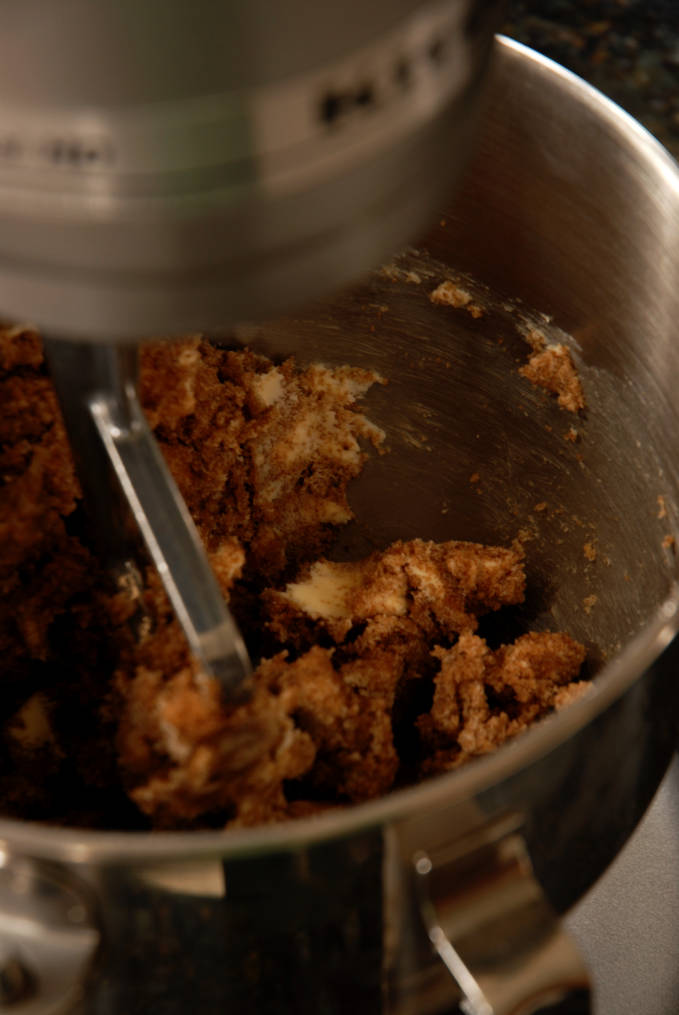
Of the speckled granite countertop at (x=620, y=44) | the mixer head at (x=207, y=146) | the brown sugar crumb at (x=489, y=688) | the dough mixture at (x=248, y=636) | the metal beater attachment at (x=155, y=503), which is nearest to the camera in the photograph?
the mixer head at (x=207, y=146)

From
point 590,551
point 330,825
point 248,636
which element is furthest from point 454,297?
point 330,825

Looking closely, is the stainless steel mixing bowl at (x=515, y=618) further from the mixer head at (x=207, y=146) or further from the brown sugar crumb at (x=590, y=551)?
the mixer head at (x=207, y=146)

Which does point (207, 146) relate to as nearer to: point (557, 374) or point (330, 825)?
point (330, 825)

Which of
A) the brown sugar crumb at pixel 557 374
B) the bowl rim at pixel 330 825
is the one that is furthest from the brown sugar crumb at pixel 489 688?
the bowl rim at pixel 330 825

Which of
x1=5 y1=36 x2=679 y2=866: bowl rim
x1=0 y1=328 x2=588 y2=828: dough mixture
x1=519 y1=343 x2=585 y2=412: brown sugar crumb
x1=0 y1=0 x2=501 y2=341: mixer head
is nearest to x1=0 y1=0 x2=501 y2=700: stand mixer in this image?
x1=0 y1=0 x2=501 y2=341: mixer head

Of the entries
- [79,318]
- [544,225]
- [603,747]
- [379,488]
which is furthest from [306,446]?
[79,318]

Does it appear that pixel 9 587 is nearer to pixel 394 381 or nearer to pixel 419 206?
pixel 394 381
